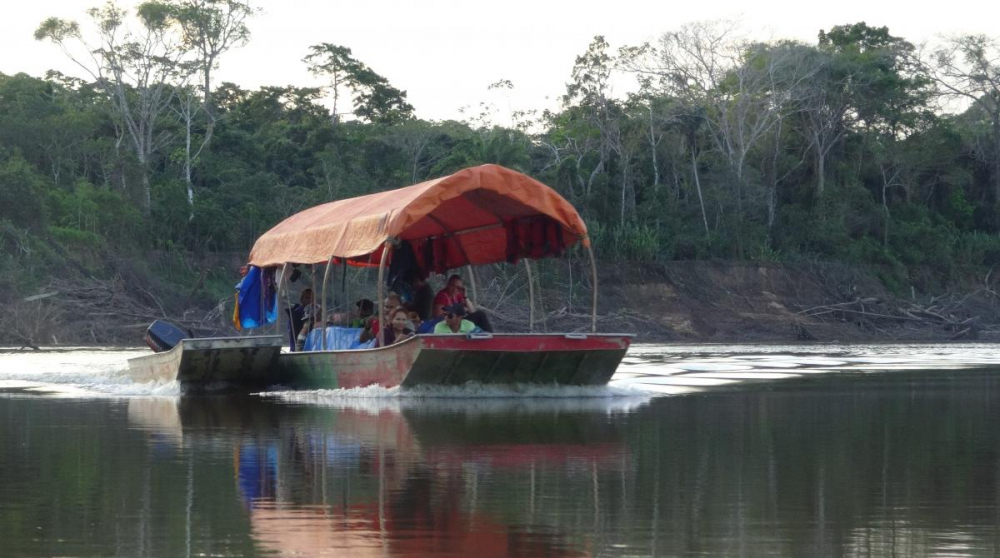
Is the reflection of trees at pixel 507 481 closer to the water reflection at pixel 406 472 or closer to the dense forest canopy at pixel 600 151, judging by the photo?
the water reflection at pixel 406 472

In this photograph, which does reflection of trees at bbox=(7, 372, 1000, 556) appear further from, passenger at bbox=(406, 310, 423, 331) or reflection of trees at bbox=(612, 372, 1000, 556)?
passenger at bbox=(406, 310, 423, 331)

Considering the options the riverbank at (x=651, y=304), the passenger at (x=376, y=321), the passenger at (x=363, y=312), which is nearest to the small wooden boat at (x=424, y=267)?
the passenger at (x=376, y=321)

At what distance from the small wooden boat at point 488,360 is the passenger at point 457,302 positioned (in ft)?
4.11

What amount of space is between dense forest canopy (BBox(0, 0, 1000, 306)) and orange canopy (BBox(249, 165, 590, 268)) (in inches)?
804

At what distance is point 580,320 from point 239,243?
10643 millimetres

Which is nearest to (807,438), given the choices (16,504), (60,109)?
(16,504)

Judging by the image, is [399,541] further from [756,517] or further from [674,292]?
[674,292]

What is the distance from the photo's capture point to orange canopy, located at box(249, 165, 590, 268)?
15.7 metres

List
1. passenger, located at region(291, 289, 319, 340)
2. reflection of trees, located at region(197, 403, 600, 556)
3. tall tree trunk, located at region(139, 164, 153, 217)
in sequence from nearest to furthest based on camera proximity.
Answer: reflection of trees, located at region(197, 403, 600, 556)
passenger, located at region(291, 289, 319, 340)
tall tree trunk, located at region(139, 164, 153, 217)

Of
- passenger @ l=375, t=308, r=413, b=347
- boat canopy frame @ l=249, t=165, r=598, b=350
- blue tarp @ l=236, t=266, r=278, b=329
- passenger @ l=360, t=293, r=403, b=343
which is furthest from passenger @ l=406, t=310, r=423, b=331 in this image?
blue tarp @ l=236, t=266, r=278, b=329

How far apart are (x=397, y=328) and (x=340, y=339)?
1560 millimetres

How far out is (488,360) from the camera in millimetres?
15391

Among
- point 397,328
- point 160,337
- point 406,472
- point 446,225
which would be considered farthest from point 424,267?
point 406,472

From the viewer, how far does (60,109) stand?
45.0 meters
